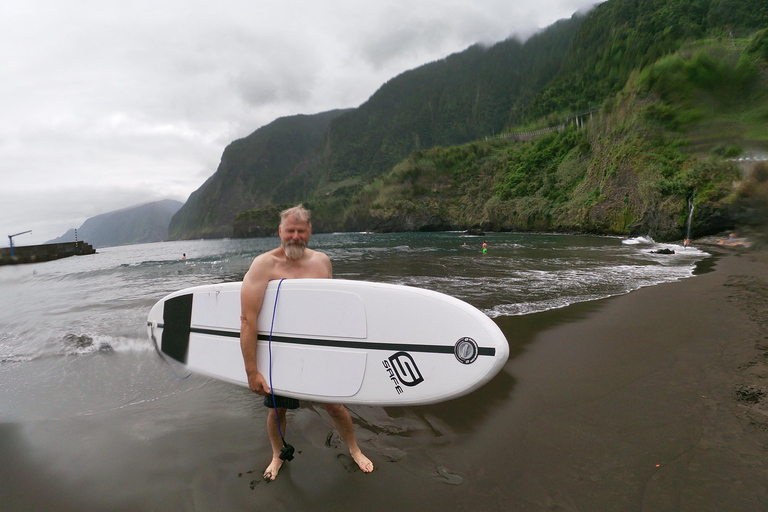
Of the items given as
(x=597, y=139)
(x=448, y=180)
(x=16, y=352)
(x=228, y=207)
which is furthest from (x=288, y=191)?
(x=16, y=352)

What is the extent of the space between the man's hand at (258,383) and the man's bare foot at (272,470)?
22.7 inches

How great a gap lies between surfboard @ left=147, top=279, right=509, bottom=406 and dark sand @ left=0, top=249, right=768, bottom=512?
1.98 ft

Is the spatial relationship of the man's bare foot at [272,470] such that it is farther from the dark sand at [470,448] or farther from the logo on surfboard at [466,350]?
the logo on surfboard at [466,350]

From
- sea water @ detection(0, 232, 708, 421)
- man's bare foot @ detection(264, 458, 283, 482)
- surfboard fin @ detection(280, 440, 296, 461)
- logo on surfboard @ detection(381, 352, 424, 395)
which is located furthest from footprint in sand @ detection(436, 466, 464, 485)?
sea water @ detection(0, 232, 708, 421)

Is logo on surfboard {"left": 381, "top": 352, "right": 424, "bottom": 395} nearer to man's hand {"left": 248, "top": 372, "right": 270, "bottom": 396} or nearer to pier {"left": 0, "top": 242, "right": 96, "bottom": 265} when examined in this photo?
man's hand {"left": 248, "top": 372, "right": 270, "bottom": 396}

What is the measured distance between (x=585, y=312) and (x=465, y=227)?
217 feet

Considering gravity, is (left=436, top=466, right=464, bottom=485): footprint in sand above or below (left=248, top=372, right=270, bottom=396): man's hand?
below

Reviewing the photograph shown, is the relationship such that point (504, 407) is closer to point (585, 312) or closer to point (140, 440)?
point (140, 440)

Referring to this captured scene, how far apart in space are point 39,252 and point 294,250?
2482 inches

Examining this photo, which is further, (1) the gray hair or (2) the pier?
(2) the pier

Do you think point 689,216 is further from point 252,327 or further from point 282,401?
point 252,327

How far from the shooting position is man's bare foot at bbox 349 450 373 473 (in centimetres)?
236

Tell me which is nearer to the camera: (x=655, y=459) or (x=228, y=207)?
(x=655, y=459)

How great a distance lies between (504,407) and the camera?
3199 mm
